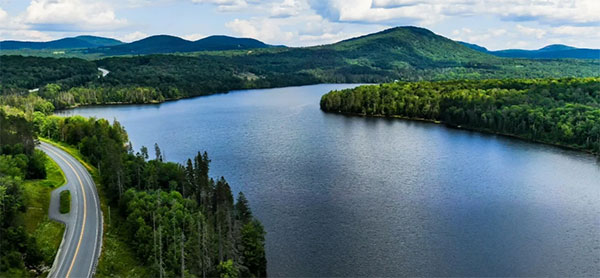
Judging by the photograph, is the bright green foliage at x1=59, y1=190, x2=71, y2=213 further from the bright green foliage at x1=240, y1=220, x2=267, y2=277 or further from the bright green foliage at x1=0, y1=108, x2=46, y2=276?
the bright green foliage at x1=240, y1=220, x2=267, y2=277

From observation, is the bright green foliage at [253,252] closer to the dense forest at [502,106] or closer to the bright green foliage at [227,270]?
the bright green foliage at [227,270]

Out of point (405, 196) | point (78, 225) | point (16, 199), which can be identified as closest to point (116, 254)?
point (78, 225)

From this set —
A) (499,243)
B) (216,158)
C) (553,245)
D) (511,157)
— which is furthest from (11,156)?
(511,157)

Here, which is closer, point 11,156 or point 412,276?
point 412,276

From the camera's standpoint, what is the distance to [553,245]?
5241 centimetres

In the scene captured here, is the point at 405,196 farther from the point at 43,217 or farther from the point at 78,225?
the point at 43,217

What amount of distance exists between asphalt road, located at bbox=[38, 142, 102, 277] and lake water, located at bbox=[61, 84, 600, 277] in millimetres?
17117

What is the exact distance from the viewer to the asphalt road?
142 ft

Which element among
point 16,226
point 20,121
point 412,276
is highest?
point 20,121

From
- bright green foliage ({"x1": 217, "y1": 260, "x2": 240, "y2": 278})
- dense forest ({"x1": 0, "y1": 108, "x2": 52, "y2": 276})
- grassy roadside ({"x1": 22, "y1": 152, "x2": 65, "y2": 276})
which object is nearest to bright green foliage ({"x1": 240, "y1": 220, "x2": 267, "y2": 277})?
bright green foliage ({"x1": 217, "y1": 260, "x2": 240, "y2": 278})

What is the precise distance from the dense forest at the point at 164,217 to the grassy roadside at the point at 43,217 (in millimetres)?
1448

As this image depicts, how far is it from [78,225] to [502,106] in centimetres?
10825

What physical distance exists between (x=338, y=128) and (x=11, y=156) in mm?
76855

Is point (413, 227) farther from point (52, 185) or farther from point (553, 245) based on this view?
point (52, 185)
